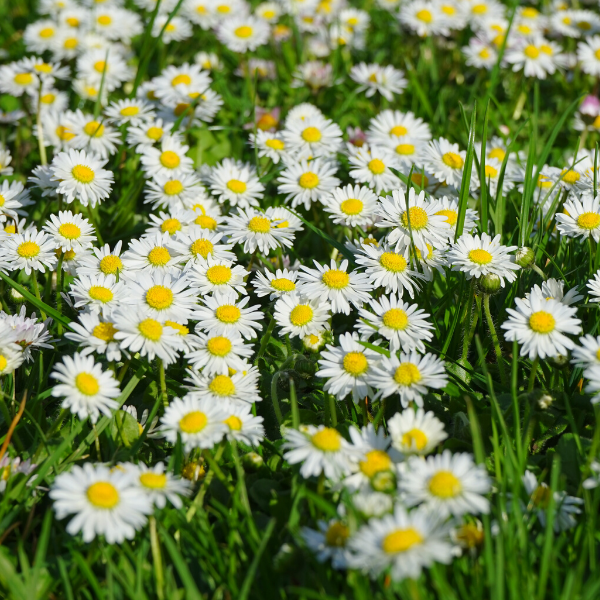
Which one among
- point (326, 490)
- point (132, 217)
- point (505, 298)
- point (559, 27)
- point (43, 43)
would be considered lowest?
point (326, 490)

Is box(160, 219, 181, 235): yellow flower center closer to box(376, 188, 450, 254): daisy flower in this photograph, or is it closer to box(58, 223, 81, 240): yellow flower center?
box(58, 223, 81, 240): yellow flower center

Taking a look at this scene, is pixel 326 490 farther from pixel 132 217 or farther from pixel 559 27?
pixel 559 27

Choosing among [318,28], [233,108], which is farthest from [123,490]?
[318,28]

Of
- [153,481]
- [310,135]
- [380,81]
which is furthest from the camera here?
[380,81]

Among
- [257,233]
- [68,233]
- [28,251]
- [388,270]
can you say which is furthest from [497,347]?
[28,251]

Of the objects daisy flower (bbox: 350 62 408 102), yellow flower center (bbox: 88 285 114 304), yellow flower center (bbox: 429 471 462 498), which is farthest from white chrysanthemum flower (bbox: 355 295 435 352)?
daisy flower (bbox: 350 62 408 102)

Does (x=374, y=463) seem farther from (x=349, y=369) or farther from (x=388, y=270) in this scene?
(x=388, y=270)

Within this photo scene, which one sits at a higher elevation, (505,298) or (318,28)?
(318,28)
